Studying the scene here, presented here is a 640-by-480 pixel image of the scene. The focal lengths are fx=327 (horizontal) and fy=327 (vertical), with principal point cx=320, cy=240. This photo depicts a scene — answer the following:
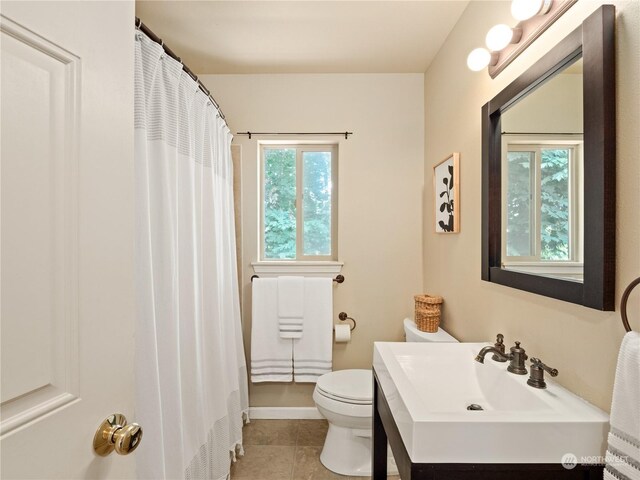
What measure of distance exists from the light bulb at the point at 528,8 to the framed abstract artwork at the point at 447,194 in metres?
0.67

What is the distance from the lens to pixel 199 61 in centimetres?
213

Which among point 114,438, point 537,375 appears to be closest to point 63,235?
point 114,438

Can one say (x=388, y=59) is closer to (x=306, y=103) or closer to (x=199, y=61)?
(x=306, y=103)

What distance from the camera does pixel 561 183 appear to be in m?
0.96

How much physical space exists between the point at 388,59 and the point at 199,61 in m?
1.23

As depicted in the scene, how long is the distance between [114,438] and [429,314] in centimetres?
161

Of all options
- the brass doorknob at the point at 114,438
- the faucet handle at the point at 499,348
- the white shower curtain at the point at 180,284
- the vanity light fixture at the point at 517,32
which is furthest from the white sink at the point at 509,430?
the vanity light fixture at the point at 517,32

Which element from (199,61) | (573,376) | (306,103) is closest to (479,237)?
(573,376)

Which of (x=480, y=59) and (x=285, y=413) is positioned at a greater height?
(x=480, y=59)

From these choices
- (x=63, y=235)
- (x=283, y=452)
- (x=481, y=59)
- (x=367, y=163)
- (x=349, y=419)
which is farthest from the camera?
(x=367, y=163)

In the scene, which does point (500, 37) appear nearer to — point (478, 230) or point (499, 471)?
point (478, 230)

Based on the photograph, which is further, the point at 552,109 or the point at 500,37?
the point at 500,37

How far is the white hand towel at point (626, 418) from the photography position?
25.1 inches

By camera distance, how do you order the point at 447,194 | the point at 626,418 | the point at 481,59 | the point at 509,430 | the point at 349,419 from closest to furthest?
the point at 626,418
the point at 509,430
the point at 481,59
the point at 349,419
the point at 447,194
